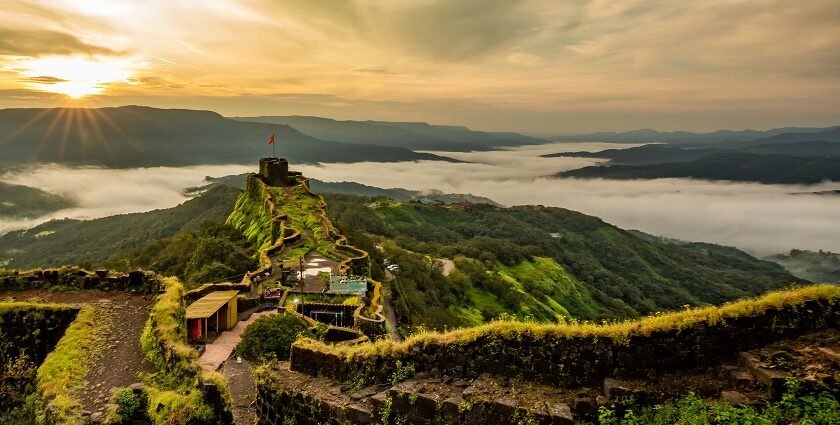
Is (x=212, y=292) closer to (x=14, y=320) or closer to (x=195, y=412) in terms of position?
(x=14, y=320)

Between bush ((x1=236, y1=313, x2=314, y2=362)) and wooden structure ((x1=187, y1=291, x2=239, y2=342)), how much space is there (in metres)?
2.20

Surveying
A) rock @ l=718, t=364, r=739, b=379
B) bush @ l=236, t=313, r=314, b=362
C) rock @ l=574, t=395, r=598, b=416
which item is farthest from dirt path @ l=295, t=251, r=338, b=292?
rock @ l=718, t=364, r=739, b=379

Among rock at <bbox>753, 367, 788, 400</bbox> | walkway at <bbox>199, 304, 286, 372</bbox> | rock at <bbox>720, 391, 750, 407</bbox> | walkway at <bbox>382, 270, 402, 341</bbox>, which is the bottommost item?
walkway at <bbox>382, 270, 402, 341</bbox>

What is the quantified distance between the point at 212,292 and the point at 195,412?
1562 cm

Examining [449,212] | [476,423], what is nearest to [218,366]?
[476,423]

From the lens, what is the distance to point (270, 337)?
755 inches

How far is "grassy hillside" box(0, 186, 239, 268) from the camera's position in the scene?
Result: 354ft

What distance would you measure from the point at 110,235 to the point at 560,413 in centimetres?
14857

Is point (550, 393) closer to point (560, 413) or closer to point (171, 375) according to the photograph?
point (560, 413)

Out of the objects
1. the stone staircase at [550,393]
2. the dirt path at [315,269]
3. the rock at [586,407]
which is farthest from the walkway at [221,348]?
the rock at [586,407]

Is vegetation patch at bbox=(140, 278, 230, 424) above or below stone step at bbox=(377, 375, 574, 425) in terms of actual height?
below

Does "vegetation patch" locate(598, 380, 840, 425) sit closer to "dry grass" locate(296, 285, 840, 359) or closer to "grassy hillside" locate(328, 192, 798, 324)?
"dry grass" locate(296, 285, 840, 359)

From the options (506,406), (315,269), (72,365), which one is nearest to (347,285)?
(315,269)

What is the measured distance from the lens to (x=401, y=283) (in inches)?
2378
